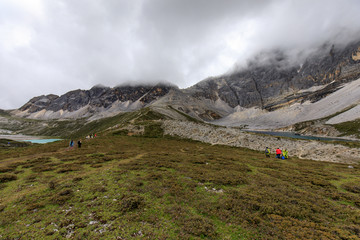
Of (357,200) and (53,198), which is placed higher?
(53,198)

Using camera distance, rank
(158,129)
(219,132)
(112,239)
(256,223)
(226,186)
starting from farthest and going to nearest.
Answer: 1. (158,129)
2. (219,132)
3. (226,186)
4. (256,223)
5. (112,239)

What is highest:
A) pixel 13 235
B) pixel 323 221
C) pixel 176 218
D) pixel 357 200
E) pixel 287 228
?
pixel 13 235

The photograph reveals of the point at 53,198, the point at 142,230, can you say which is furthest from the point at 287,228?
the point at 53,198

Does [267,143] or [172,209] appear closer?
[172,209]

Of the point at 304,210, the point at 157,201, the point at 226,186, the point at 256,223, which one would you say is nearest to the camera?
the point at 256,223

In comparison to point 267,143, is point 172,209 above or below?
above

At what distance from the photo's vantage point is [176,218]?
9352mm

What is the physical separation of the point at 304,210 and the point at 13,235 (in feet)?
56.7

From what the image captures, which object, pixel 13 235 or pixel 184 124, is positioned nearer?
pixel 13 235

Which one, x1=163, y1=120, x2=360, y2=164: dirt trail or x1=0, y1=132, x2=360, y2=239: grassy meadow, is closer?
x1=0, y1=132, x2=360, y2=239: grassy meadow

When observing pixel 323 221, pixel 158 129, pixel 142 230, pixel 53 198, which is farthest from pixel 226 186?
pixel 158 129

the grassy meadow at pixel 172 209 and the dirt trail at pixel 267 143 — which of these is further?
the dirt trail at pixel 267 143

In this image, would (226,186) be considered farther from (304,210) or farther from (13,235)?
(13,235)

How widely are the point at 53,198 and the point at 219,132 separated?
64.2 m
